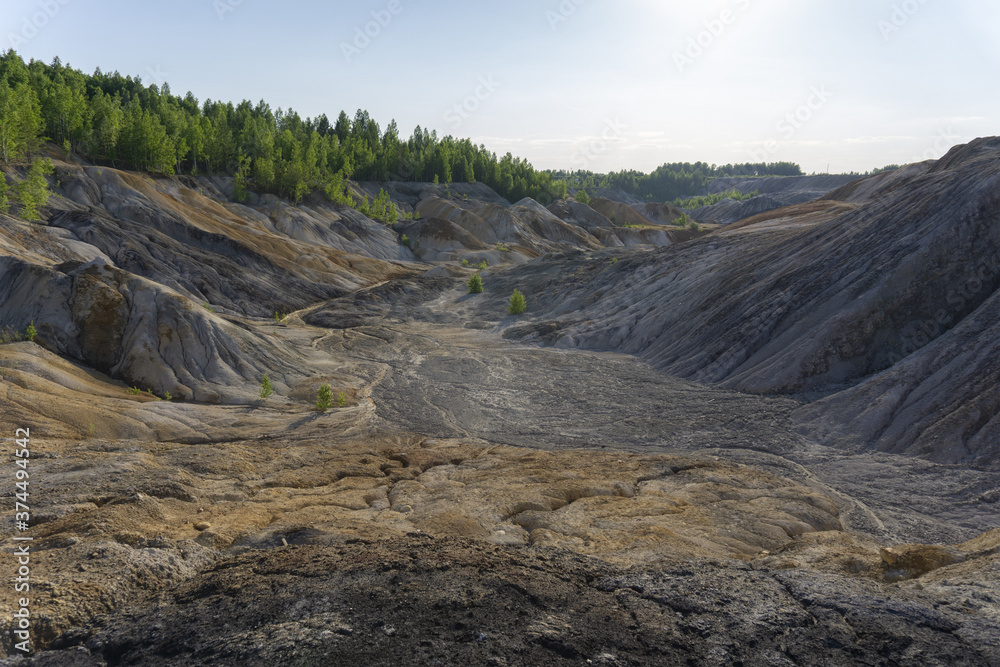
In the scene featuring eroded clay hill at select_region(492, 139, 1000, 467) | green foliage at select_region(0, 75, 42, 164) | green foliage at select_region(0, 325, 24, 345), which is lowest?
green foliage at select_region(0, 325, 24, 345)

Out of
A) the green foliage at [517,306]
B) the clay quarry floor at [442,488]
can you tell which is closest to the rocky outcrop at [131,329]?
the clay quarry floor at [442,488]

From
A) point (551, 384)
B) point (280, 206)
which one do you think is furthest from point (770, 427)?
point (280, 206)

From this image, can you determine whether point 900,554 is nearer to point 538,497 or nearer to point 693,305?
point 538,497

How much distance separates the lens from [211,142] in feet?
227

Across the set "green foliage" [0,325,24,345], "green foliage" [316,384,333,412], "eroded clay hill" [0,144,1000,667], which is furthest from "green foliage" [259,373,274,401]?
→ "green foliage" [0,325,24,345]

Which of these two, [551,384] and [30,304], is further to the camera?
[551,384]

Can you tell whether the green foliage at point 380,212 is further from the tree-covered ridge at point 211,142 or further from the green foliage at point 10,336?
the green foliage at point 10,336

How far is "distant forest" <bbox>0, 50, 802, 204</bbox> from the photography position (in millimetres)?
56062

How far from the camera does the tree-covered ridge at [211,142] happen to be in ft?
184

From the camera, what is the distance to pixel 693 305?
30.3 m

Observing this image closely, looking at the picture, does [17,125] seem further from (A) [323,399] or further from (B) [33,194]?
(A) [323,399]

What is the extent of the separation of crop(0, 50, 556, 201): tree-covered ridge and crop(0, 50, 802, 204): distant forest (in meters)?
0.12

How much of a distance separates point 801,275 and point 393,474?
21.9m

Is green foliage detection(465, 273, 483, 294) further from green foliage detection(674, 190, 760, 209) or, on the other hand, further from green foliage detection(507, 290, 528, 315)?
green foliage detection(674, 190, 760, 209)
